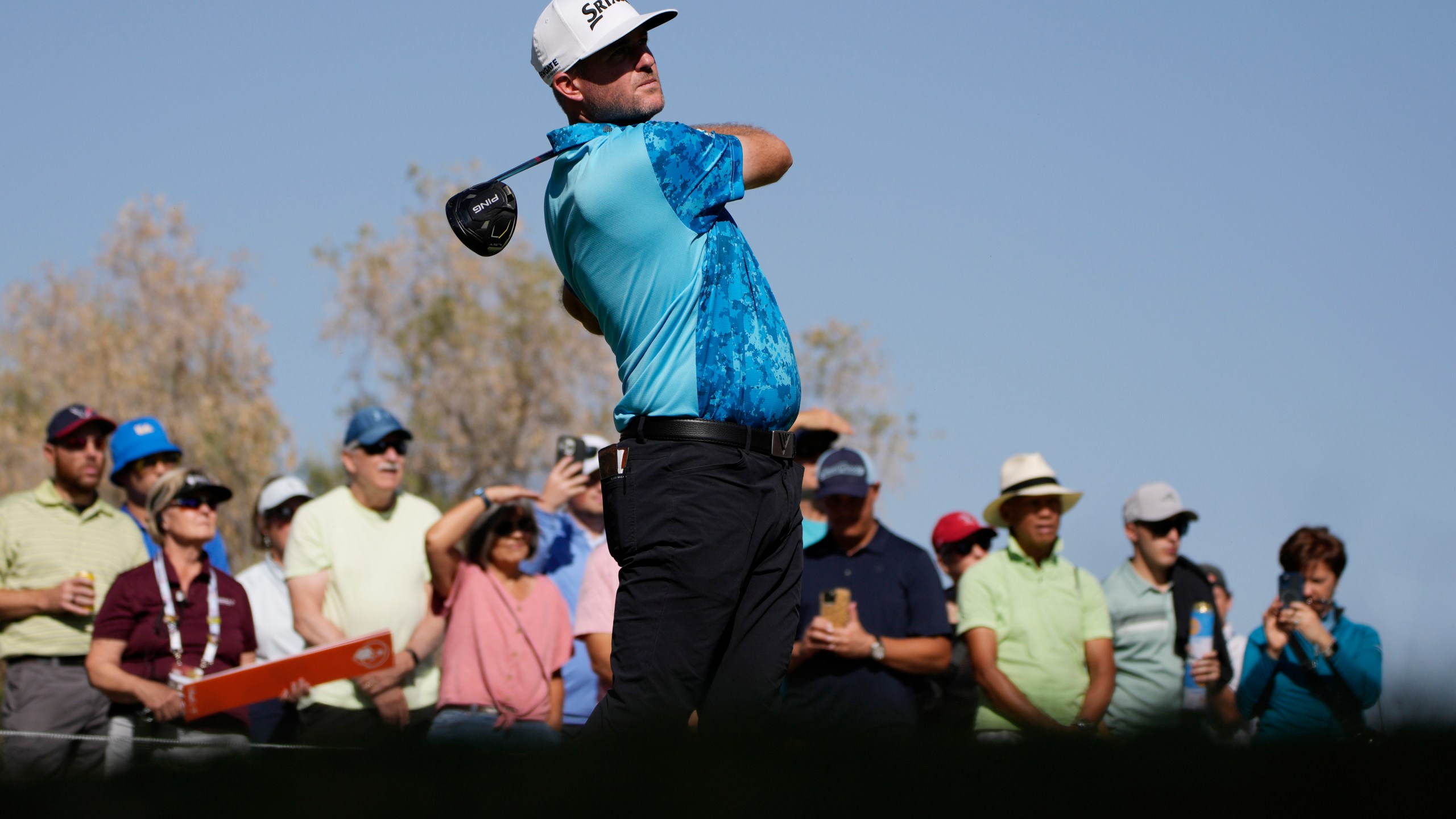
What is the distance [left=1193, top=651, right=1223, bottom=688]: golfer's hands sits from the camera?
7555mm

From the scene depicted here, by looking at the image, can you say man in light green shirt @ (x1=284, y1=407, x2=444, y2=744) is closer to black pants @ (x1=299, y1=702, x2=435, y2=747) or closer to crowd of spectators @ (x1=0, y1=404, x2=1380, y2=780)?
crowd of spectators @ (x1=0, y1=404, x2=1380, y2=780)

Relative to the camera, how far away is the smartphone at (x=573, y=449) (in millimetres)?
7992

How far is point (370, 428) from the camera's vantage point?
7.89 metres

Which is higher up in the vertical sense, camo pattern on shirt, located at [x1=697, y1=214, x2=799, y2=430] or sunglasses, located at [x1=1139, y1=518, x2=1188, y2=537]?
camo pattern on shirt, located at [x1=697, y1=214, x2=799, y2=430]

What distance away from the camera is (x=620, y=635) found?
11.1 ft

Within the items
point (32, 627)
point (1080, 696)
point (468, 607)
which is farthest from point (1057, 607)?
point (32, 627)

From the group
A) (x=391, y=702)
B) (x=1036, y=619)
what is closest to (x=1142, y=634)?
(x=1036, y=619)

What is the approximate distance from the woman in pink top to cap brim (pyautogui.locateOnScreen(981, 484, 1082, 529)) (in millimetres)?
2450

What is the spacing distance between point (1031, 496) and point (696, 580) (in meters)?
4.80

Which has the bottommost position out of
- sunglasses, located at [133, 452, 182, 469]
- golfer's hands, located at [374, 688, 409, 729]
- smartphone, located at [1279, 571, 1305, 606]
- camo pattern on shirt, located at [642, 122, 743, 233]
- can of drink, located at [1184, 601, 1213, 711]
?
golfer's hands, located at [374, 688, 409, 729]

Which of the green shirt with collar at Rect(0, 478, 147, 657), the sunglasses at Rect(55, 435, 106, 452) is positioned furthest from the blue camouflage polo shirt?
the sunglasses at Rect(55, 435, 106, 452)

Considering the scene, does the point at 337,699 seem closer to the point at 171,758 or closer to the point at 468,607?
the point at 468,607

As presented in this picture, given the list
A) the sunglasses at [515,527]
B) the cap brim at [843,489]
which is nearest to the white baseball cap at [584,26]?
the cap brim at [843,489]

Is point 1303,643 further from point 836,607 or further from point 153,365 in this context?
point 153,365
